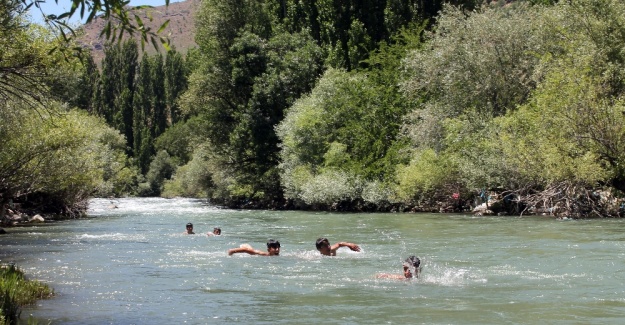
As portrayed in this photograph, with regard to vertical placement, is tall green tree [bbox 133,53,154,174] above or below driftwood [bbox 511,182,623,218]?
above

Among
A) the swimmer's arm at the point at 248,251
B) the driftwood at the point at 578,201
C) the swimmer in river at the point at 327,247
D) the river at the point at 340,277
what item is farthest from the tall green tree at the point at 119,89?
the swimmer in river at the point at 327,247

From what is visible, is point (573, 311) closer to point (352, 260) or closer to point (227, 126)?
point (352, 260)

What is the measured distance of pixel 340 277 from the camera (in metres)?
16.1

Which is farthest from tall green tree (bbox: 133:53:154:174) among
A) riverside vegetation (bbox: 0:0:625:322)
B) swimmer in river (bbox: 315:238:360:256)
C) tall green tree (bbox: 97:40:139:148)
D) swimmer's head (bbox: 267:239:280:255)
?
swimmer in river (bbox: 315:238:360:256)

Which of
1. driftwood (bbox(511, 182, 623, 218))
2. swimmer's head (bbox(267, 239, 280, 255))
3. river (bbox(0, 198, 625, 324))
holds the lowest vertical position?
river (bbox(0, 198, 625, 324))

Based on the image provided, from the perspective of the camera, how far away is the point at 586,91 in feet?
101

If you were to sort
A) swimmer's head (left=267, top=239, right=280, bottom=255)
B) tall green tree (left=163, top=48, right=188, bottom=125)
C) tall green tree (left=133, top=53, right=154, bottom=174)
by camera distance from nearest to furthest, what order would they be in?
swimmer's head (left=267, top=239, right=280, bottom=255) → tall green tree (left=133, top=53, right=154, bottom=174) → tall green tree (left=163, top=48, right=188, bottom=125)

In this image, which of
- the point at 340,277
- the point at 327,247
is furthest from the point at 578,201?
the point at 340,277

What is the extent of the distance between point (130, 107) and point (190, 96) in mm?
46289

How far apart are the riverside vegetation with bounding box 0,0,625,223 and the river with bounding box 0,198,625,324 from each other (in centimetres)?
414

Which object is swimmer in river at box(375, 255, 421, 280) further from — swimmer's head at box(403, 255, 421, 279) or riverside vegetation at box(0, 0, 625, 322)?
riverside vegetation at box(0, 0, 625, 322)

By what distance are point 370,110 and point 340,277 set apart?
33.3 m

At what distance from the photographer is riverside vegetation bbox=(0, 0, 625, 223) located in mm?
30453

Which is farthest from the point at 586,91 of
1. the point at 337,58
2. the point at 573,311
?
the point at 337,58
